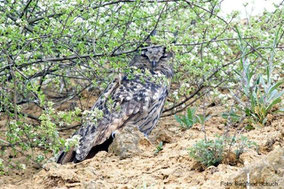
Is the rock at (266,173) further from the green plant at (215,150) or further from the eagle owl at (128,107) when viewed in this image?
the eagle owl at (128,107)

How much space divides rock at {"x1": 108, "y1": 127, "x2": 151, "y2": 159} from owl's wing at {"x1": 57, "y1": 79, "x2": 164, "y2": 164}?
0.52 m

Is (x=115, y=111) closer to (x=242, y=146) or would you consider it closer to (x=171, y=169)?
(x=171, y=169)

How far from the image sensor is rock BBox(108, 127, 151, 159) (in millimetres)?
5250

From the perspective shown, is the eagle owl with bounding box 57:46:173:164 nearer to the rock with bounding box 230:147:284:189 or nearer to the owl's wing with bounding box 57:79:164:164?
the owl's wing with bounding box 57:79:164:164

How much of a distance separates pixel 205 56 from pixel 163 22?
0.77 meters

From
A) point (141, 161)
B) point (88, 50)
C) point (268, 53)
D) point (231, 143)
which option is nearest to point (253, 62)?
point (268, 53)

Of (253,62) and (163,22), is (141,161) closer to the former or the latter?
(163,22)

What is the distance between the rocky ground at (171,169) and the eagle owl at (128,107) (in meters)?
0.66

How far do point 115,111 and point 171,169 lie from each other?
2396mm

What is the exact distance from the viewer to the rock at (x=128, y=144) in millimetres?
5250

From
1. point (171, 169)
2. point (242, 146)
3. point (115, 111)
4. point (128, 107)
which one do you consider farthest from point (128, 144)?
point (242, 146)

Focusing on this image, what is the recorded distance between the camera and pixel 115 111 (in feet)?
21.5

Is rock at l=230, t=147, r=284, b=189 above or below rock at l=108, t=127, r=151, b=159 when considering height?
above

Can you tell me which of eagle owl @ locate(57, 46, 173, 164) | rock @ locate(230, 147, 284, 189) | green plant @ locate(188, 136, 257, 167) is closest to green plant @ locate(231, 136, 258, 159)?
green plant @ locate(188, 136, 257, 167)
